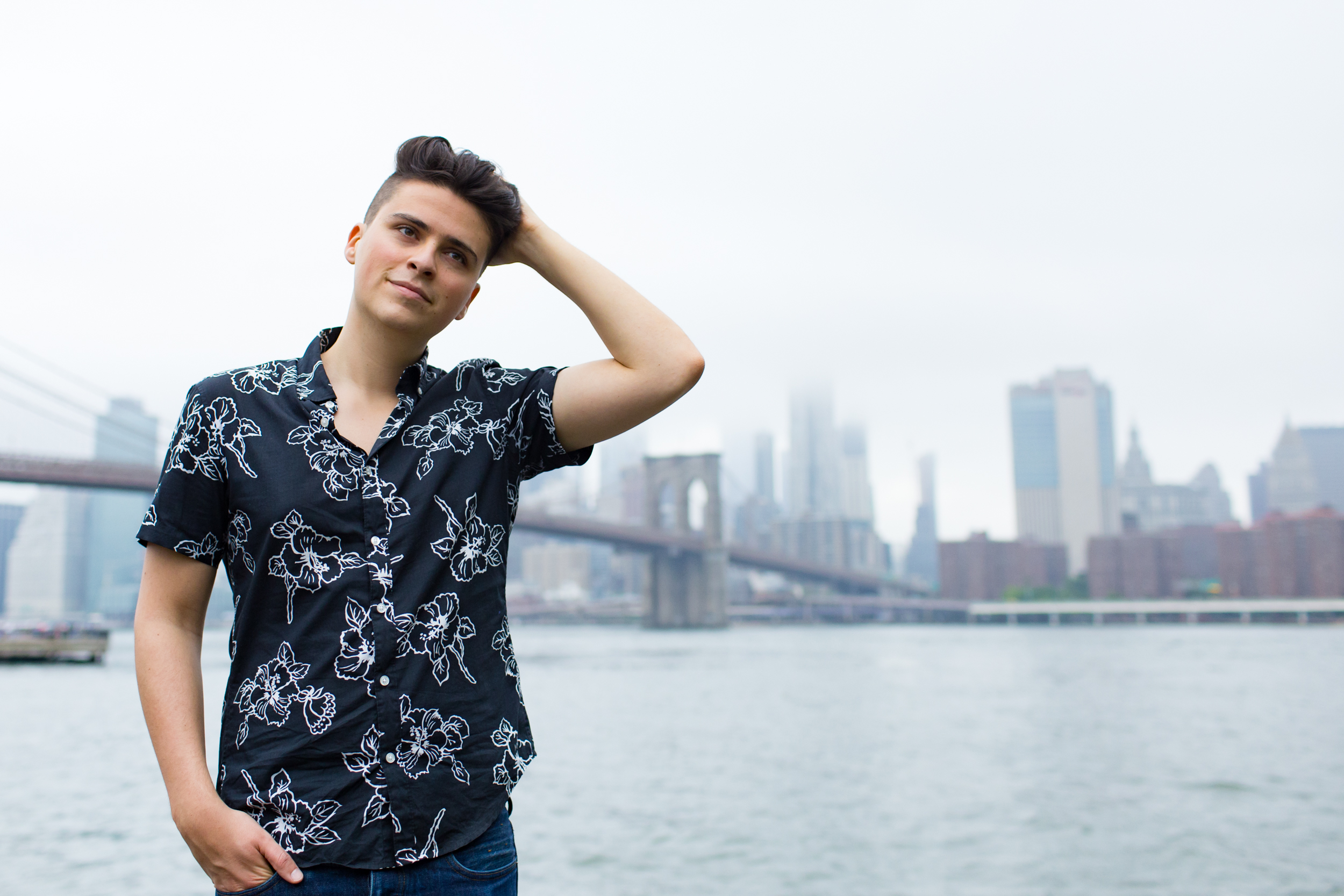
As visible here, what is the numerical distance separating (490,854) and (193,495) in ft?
1.37

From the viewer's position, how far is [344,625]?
96cm

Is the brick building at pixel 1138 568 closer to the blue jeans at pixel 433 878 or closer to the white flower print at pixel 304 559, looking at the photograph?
the blue jeans at pixel 433 878

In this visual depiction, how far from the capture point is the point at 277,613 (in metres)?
0.97

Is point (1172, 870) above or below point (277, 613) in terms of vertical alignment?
below

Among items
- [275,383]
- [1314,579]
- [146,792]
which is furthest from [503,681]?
[1314,579]

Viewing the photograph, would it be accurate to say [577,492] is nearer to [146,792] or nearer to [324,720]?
[146,792]

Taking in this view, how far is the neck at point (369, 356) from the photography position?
3.55 ft

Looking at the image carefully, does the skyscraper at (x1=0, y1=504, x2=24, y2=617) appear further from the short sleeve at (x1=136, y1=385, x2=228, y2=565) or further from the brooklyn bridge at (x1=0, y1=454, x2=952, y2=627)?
the short sleeve at (x1=136, y1=385, x2=228, y2=565)

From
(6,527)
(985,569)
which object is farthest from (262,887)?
(6,527)

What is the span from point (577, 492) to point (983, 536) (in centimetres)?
2888

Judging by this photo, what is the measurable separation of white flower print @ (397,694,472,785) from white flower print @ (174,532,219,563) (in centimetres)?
22

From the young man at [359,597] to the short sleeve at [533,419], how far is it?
24 millimetres

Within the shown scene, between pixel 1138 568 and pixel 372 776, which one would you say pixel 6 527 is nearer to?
pixel 1138 568

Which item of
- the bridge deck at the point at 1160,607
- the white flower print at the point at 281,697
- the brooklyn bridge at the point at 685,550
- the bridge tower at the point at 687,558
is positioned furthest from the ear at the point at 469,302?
the bridge deck at the point at 1160,607
